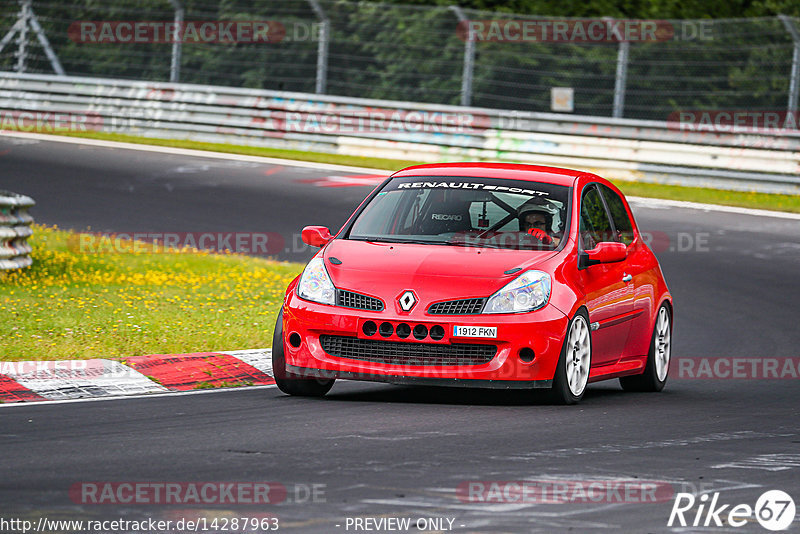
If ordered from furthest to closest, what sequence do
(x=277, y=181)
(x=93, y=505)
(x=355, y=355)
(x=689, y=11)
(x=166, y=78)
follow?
(x=689, y=11), (x=166, y=78), (x=277, y=181), (x=355, y=355), (x=93, y=505)

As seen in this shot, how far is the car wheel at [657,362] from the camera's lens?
33.9ft

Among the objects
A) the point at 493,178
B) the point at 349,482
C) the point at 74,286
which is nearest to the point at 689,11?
the point at 74,286

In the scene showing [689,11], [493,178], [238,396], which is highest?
[689,11]

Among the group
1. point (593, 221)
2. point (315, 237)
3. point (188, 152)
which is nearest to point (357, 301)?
point (315, 237)

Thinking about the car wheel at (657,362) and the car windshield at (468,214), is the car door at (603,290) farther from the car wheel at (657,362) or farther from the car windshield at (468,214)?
the car wheel at (657,362)

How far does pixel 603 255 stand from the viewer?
30.6ft

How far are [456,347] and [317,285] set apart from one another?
99 centimetres

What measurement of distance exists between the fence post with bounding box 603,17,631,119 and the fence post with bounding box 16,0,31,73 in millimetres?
11326

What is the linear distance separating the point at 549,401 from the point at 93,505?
3.80m

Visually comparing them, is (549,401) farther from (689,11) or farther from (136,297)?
(689,11)

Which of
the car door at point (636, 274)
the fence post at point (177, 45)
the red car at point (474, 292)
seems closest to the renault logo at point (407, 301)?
the red car at point (474, 292)

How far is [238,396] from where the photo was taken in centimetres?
909

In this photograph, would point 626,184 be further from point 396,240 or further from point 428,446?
point 428,446

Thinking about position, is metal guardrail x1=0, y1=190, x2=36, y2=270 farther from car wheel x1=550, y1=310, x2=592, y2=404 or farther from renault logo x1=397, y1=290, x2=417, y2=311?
car wheel x1=550, y1=310, x2=592, y2=404
